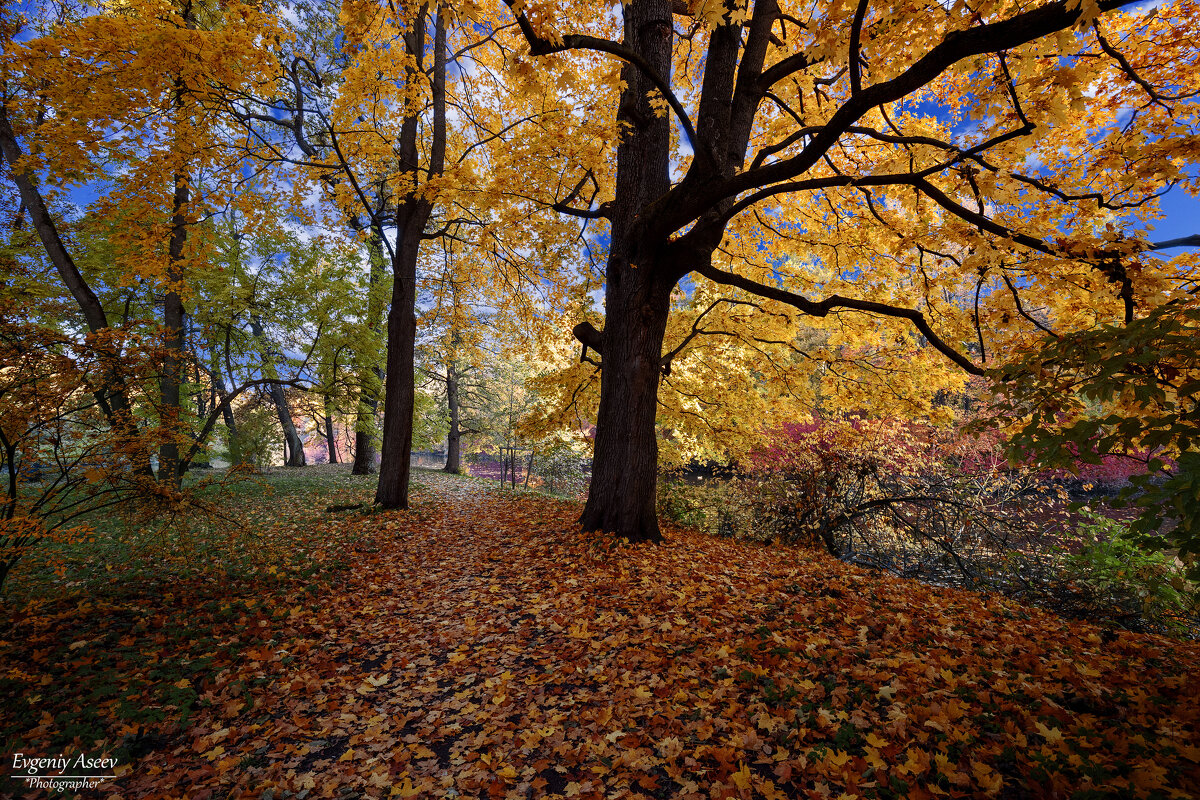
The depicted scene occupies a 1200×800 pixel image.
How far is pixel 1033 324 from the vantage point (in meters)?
Answer: 5.27

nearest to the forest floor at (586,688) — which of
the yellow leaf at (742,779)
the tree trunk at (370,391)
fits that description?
the yellow leaf at (742,779)

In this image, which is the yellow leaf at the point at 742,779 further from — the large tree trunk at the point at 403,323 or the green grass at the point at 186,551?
the large tree trunk at the point at 403,323

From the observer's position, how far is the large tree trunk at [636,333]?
6457 millimetres

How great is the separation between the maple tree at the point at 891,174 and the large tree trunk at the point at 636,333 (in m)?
0.03

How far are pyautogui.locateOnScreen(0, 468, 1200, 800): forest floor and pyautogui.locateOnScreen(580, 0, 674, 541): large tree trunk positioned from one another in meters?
1.20

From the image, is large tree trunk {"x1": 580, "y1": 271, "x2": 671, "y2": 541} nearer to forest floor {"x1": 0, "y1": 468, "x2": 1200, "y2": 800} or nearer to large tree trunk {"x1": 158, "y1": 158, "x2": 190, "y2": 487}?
forest floor {"x1": 0, "y1": 468, "x2": 1200, "y2": 800}

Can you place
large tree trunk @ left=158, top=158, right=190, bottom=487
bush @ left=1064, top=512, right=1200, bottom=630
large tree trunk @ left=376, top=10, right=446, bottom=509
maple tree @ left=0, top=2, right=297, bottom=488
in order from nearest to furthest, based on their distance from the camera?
large tree trunk @ left=158, top=158, right=190, bottom=487 → bush @ left=1064, top=512, right=1200, bottom=630 → maple tree @ left=0, top=2, right=297, bottom=488 → large tree trunk @ left=376, top=10, right=446, bottom=509

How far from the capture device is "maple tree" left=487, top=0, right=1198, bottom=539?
12.3ft

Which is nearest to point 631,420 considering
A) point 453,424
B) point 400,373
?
point 400,373

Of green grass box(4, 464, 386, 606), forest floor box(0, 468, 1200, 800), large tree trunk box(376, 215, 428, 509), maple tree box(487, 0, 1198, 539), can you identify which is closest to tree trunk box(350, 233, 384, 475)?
green grass box(4, 464, 386, 606)

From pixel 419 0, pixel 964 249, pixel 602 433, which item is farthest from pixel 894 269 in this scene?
pixel 419 0

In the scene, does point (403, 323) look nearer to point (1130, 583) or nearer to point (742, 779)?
point (742, 779)

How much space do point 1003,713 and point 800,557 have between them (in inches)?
157

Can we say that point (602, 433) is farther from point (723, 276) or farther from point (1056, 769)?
point (1056, 769)
